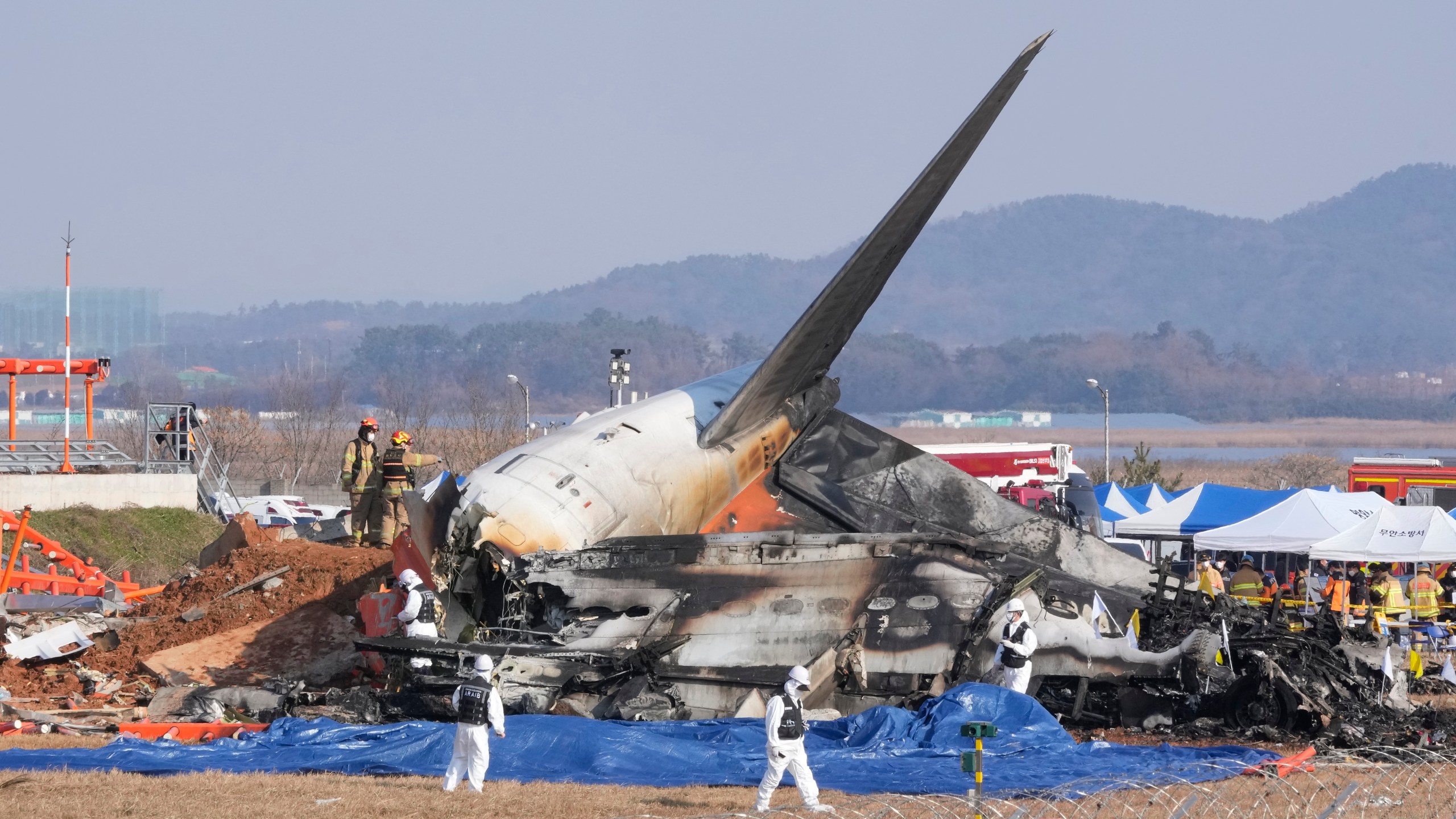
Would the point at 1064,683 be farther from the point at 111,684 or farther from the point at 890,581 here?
the point at 111,684

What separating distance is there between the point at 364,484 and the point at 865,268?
1011 centimetres

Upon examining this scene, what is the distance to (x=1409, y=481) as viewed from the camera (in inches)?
1861

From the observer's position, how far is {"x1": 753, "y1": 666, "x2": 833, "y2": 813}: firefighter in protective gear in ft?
42.6

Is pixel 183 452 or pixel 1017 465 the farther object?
pixel 1017 465

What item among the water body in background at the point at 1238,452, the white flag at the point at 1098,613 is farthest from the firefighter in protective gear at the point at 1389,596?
the water body in background at the point at 1238,452

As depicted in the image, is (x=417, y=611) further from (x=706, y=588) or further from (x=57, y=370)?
(x=57, y=370)

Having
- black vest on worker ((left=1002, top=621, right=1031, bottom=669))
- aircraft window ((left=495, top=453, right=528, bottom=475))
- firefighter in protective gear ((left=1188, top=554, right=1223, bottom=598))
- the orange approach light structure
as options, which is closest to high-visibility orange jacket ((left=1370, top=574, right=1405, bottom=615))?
firefighter in protective gear ((left=1188, top=554, right=1223, bottom=598))

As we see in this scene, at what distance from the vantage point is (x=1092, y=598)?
20.0 metres

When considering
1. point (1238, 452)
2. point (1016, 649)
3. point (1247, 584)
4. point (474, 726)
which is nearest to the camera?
point (474, 726)

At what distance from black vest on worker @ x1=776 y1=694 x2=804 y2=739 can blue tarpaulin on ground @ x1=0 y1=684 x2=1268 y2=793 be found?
186 cm

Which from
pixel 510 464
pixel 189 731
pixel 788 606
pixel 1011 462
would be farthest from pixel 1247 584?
pixel 1011 462

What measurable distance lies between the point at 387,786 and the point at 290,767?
1.61 metres

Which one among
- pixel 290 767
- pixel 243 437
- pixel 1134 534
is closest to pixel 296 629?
pixel 290 767

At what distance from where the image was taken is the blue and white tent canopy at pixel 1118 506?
1705 inches
